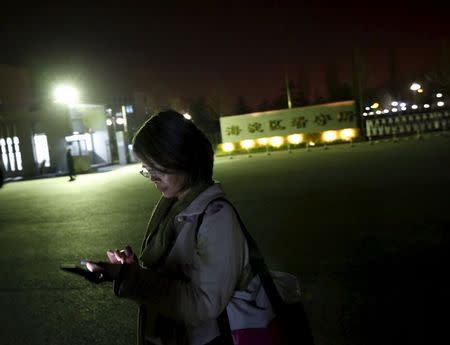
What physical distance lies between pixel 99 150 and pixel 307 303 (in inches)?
1395

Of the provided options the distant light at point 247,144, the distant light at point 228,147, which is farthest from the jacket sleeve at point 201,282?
the distant light at point 228,147

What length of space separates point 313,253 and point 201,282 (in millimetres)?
5096

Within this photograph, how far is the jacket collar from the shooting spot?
171 cm

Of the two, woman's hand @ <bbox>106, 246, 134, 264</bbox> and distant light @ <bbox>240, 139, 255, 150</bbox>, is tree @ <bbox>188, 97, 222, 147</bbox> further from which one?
woman's hand @ <bbox>106, 246, 134, 264</bbox>

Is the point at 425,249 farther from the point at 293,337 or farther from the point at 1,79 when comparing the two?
the point at 1,79

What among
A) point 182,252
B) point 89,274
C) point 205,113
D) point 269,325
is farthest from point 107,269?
point 205,113

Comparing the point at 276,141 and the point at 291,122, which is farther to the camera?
the point at 276,141

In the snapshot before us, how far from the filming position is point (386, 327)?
4121mm

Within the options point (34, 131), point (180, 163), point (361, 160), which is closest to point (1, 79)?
point (34, 131)

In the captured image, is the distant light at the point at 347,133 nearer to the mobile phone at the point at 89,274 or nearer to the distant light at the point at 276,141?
the distant light at the point at 276,141

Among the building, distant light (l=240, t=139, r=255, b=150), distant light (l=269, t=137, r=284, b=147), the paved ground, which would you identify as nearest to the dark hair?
the paved ground

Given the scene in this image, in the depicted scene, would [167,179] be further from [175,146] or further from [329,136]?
[329,136]

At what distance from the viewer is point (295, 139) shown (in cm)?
3500

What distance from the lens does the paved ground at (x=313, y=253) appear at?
174 inches
